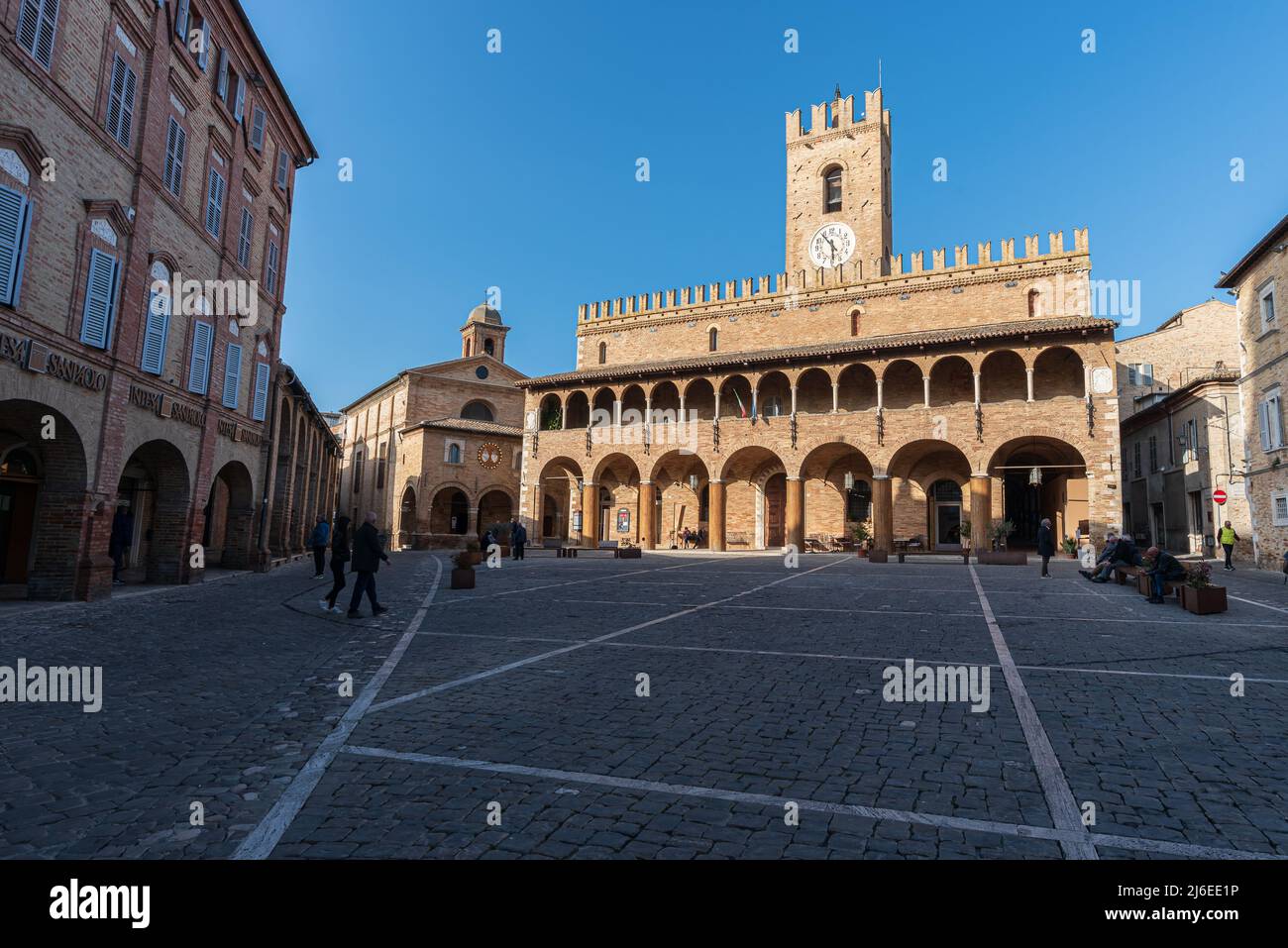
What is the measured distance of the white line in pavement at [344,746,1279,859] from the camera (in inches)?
120

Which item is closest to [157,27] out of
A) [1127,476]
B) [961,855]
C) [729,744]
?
[729,744]

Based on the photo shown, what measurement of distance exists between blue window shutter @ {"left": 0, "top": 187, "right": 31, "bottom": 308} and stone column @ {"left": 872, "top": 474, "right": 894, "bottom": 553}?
27.2 m

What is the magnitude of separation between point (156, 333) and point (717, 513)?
947 inches

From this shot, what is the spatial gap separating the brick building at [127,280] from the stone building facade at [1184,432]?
99.7 ft

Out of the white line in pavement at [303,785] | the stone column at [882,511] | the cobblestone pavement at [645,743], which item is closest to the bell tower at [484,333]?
the stone column at [882,511]

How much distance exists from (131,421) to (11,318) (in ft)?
11.7

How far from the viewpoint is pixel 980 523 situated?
91.4 ft

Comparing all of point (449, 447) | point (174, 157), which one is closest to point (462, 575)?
point (174, 157)

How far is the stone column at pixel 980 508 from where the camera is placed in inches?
1092

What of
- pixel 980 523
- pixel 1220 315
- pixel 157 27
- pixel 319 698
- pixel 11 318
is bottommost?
pixel 319 698

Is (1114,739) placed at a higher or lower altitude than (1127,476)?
lower

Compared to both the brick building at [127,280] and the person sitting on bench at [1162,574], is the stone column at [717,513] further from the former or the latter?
the person sitting on bench at [1162,574]

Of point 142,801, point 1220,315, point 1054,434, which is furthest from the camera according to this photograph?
point 1220,315
